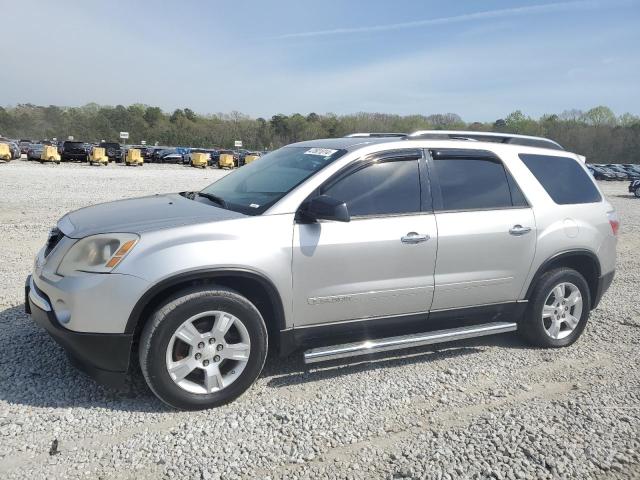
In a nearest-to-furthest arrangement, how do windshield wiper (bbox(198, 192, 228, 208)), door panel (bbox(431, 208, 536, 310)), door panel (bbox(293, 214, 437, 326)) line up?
door panel (bbox(293, 214, 437, 326)) < windshield wiper (bbox(198, 192, 228, 208)) < door panel (bbox(431, 208, 536, 310))

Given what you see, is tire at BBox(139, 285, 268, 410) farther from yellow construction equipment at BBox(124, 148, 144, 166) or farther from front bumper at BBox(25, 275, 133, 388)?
yellow construction equipment at BBox(124, 148, 144, 166)

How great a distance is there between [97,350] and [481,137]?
140 inches

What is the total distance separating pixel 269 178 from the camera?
4.16 m

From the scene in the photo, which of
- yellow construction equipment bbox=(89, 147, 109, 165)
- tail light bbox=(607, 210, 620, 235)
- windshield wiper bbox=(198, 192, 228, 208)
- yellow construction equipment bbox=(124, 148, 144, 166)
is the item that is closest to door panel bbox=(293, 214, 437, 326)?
windshield wiper bbox=(198, 192, 228, 208)

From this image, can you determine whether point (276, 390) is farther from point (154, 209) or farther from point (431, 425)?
point (154, 209)

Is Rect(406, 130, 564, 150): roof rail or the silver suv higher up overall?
Rect(406, 130, 564, 150): roof rail

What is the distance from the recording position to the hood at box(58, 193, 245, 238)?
10.9ft

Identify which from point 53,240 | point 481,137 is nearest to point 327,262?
point 53,240

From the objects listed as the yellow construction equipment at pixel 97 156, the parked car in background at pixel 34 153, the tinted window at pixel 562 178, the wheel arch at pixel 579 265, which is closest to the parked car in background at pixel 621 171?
the yellow construction equipment at pixel 97 156

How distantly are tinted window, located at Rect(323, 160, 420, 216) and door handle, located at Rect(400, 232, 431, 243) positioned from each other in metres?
0.19

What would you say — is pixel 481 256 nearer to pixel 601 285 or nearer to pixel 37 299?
pixel 601 285

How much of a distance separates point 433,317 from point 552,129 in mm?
118100

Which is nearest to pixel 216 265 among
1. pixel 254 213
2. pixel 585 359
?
pixel 254 213

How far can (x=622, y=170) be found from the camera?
50969 millimetres
